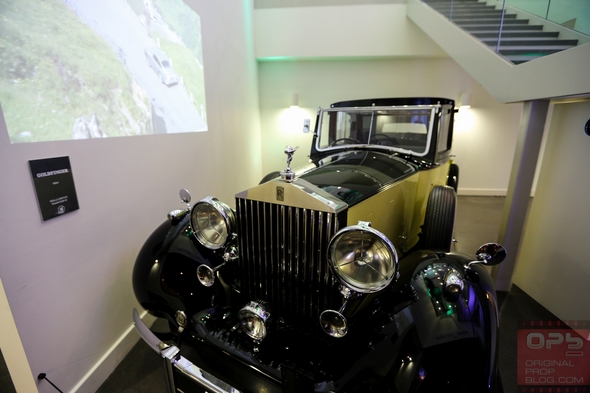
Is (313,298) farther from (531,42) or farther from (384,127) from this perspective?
(531,42)

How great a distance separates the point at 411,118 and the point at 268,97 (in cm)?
420

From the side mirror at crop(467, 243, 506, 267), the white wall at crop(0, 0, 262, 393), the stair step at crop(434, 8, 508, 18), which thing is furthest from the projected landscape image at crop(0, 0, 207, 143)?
the stair step at crop(434, 8, 508, 18)

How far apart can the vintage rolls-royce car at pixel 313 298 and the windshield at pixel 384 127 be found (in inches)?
37.0

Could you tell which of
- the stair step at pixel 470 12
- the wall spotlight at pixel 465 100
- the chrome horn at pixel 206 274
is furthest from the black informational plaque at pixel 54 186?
the wall spotlight at pixel 465 100

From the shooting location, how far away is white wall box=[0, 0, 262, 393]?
1389mm

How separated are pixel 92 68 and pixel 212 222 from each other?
123cm

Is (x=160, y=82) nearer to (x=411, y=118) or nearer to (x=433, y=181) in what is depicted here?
(x=411, y=118)

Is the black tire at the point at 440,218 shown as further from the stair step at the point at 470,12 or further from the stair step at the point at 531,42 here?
the stair step at the point at 470,12

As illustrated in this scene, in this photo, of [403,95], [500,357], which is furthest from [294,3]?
[500,357]

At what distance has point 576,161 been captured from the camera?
2.30 metres

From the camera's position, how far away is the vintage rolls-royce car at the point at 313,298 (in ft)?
3.69

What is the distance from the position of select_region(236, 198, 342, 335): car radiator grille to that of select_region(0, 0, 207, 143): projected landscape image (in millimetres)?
1103

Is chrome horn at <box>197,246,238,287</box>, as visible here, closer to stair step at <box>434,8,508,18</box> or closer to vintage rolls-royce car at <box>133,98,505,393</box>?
vintage rolls-royce car at <box>133,98,505,393</box>

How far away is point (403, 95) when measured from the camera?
19.9ft
